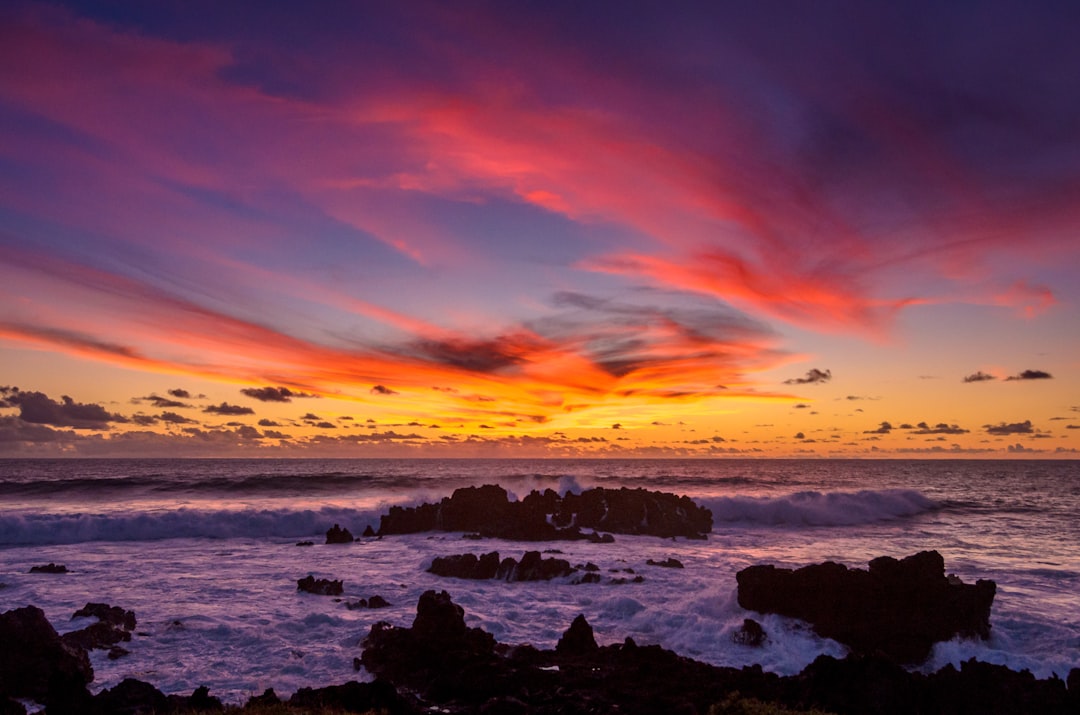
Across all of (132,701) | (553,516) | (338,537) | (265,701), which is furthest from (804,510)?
(132,701)

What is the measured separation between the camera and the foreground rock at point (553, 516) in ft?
167

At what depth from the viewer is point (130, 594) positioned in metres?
29.6

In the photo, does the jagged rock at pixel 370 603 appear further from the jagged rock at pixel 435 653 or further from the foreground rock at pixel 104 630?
the foreground rock at pixel 104 630

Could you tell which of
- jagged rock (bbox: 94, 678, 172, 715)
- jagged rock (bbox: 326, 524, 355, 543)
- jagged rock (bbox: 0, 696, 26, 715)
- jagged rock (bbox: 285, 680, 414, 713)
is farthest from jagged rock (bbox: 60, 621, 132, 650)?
jagged rock (bbox: 326, 524, 355, 543)

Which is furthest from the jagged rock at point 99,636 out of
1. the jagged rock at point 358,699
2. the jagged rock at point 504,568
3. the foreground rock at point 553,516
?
the foreground rock at point 553,516

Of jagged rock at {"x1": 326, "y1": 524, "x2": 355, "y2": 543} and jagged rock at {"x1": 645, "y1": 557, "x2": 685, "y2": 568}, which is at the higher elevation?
jagged rock at {"x1": 645, "y1": 557, "x2": 685, "y2": 568}

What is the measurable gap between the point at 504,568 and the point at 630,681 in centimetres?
1675

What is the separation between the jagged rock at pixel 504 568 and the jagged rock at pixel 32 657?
58.3ft

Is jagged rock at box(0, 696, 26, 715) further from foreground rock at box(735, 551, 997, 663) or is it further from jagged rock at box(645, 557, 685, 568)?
jagged rock at box(645, 557, 685, 568)

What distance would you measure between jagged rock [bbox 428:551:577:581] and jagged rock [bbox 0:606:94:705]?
58.3 ft

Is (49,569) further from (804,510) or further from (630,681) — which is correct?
A: (804,510)

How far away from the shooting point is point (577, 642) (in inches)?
845

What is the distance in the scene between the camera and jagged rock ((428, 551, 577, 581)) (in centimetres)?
3369

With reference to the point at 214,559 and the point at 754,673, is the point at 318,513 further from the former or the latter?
the point at 754,673
